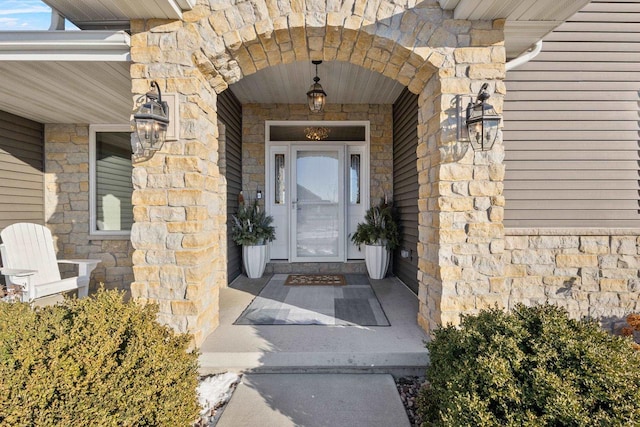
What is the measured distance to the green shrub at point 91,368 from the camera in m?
1.23

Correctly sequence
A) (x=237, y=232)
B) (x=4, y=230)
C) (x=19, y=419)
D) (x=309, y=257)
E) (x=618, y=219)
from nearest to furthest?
(x=19, y=419), (x=618, y=219), (x=4, y=230), (x=237, y=232), (x=309, y=257)

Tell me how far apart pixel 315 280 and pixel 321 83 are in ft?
9.32

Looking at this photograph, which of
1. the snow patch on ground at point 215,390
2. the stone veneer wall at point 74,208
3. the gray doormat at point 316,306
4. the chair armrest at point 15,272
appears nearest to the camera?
the snow patch on ground at point 215,390

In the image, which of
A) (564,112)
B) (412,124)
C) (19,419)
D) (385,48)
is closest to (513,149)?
(564,112)

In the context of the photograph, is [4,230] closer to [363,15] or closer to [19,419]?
[19,419]

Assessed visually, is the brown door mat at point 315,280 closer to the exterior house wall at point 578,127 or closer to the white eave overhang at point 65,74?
the exterior house wall at point 578,127

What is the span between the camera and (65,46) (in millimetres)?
2410

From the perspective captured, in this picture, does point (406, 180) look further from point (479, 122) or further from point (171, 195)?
point (171, 195)

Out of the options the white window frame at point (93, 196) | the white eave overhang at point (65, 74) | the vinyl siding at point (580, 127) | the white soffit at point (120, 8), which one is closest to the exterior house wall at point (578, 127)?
the vinyl siding at point (580, 127)

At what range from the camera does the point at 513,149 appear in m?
3.22

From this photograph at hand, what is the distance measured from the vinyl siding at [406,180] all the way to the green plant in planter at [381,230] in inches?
5.2

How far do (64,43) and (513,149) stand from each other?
4.18m

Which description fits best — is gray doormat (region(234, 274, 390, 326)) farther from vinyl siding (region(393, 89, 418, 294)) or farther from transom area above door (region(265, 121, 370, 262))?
transom area above door (region(265, 121, 370, 262))

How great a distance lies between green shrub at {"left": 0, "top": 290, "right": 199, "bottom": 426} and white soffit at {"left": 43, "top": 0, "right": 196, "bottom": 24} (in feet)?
6.59
